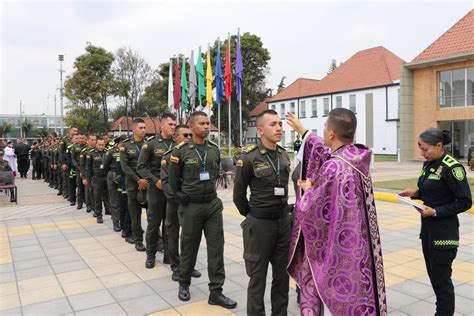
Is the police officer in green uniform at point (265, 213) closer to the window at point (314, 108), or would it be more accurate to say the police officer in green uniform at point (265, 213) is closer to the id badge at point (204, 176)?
the id badge at point (204, 176)

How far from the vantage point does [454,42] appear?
76.8ft

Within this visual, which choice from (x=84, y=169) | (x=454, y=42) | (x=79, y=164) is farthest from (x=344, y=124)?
(x=454, y=42)

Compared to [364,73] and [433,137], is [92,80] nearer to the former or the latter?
[364,73]

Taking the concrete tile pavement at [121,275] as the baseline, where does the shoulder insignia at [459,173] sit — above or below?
above

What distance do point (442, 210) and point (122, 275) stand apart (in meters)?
3.93

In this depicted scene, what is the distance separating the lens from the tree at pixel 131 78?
32125 millimetres

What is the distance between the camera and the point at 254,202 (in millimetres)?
3510

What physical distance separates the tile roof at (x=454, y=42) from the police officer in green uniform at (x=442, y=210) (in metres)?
22.3

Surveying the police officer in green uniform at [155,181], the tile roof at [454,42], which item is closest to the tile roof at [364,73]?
the tile roof at [454,42]

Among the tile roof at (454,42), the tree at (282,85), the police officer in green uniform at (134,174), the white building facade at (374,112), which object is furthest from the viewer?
the tree at (282,85)

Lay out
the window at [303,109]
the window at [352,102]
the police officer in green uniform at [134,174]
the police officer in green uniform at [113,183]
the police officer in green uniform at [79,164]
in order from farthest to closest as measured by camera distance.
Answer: the window at [303,109] < the window at [352,102] < the police officer in green uniform at [79,164] < the police officer in green uniform at [113,183] < the police officer in green uniform at [134,174]

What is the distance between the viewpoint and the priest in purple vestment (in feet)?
7.95

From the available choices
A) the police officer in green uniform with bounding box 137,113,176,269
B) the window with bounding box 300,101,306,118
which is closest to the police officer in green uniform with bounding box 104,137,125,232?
the police officer in green uniform with bounding box 137,113,176,269

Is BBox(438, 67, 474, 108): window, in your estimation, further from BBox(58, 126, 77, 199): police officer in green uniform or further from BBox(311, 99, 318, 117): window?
BBox(58, 126, 77, 199): police officer in green uniform
